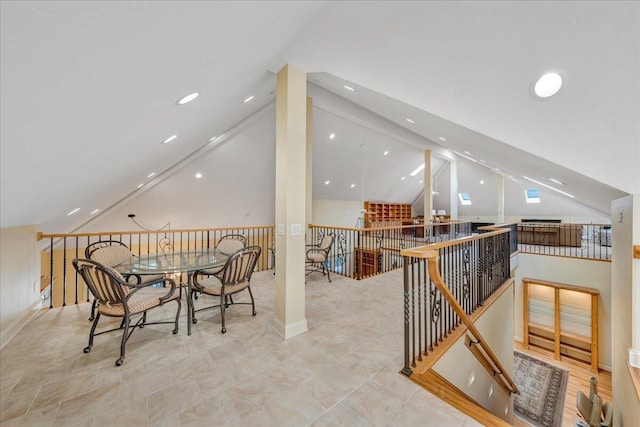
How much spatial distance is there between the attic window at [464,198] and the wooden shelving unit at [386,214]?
297 cm

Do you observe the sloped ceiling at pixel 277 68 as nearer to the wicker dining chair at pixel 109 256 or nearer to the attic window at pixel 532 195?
the wicker dining chair at pixel 109 256

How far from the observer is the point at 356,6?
89.2 inches

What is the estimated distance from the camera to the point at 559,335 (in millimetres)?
7348

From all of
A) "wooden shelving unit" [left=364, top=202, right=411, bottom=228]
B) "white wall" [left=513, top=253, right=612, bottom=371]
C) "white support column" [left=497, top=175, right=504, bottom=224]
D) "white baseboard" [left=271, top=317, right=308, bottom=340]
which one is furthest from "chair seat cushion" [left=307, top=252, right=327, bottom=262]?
"white support column" [left=497, top=175, right=504, bottom=224]

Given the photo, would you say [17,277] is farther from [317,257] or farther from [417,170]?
[417,170]

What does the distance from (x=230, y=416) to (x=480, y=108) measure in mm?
3750

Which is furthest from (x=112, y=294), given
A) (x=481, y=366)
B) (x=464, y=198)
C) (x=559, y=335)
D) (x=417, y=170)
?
(x=464, y=198)

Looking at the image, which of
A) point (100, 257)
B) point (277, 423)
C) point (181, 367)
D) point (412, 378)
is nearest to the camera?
point (277, 423)

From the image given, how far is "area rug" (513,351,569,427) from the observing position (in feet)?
16.8

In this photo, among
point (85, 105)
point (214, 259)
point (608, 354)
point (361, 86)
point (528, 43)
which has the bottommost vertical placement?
point (608, 354)

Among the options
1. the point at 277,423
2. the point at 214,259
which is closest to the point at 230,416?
the point at 277,423

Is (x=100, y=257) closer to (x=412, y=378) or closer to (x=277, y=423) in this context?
(x=277, y=423)

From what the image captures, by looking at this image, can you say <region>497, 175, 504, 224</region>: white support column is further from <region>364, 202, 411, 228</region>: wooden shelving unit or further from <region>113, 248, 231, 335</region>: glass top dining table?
<region>113, 248, 231, 335</region>: glass top dining table

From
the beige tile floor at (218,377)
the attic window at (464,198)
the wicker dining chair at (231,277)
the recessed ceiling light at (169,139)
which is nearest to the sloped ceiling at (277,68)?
the recessed ceiling light at (169,139)
